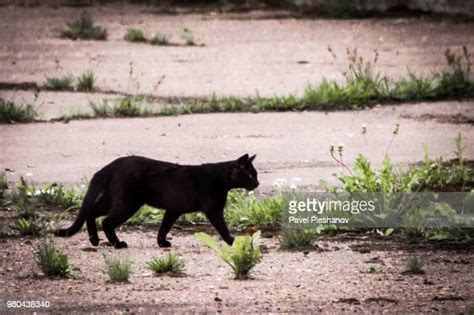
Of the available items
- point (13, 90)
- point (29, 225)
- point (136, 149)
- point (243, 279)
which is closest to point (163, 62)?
point (13, 90)

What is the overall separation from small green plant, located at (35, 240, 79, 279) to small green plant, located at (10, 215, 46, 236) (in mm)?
1089

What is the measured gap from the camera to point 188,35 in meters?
16.9

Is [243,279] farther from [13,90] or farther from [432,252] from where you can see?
[13,90]

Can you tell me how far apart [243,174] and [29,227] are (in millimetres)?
1333

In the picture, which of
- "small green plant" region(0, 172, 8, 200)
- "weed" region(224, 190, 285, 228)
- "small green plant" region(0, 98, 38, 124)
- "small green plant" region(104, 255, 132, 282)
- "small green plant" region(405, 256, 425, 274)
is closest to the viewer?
"small green plant" region(104, 255, 132, 282)

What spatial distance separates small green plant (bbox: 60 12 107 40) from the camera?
55.8 feet

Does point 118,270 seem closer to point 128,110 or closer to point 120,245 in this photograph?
point 120,245

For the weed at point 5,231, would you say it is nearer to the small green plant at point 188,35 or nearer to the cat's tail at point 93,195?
the cat's tail at point 93,195

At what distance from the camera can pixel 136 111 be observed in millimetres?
12211

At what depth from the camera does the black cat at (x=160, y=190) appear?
7.56 m

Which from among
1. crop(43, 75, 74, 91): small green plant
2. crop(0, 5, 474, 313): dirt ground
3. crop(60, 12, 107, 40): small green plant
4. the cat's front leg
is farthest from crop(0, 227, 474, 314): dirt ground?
crop(60, 12, 107, 40): small green plant

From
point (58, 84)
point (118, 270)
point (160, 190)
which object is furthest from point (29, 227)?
point (58, 84)

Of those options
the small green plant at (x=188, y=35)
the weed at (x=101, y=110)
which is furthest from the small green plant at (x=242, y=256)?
the small green plant at (x=188, y=35)

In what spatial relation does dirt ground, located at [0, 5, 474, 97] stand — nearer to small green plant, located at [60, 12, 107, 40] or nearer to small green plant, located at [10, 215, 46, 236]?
small green plant, located at [60, 12, 107, 40]
